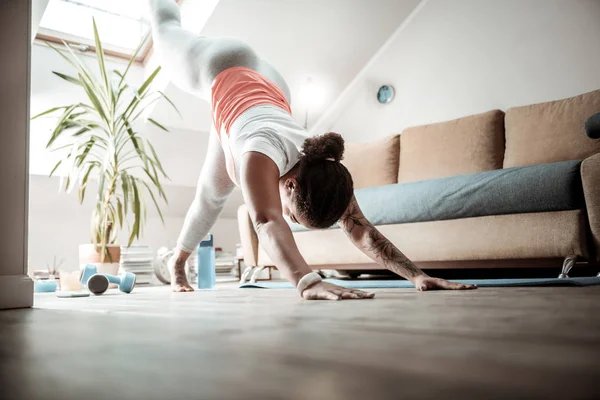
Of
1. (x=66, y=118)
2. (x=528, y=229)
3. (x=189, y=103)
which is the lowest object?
(x=528, y=229)

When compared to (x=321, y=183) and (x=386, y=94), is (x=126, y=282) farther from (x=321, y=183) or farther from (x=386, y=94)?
(x=386, y=94)

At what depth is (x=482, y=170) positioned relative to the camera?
10.5ft

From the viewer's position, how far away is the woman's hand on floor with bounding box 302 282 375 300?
116 cm

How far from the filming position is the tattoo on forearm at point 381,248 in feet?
5.25

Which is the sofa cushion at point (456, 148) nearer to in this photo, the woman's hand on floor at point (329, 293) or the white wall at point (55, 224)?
the woman's hand on floor at point (329, 293)

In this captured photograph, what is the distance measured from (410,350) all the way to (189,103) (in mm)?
3926

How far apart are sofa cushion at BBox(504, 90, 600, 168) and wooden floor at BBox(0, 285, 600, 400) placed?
231 centimetres

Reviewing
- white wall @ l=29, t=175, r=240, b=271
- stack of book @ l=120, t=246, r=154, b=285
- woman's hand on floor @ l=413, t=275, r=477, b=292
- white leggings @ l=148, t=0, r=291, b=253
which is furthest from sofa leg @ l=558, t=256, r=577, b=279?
white wall @ l=29, t=175, r=240, b=271

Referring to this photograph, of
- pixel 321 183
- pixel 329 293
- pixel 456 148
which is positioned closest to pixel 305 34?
pixel 456 148

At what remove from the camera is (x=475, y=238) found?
2260 millimetres

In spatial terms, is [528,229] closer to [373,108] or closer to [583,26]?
[583,26]

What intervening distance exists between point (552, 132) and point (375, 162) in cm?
130

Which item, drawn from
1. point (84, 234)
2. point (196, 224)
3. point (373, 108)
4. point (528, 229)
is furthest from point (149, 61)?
point (528, 229)

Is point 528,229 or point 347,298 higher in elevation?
point 528,229
